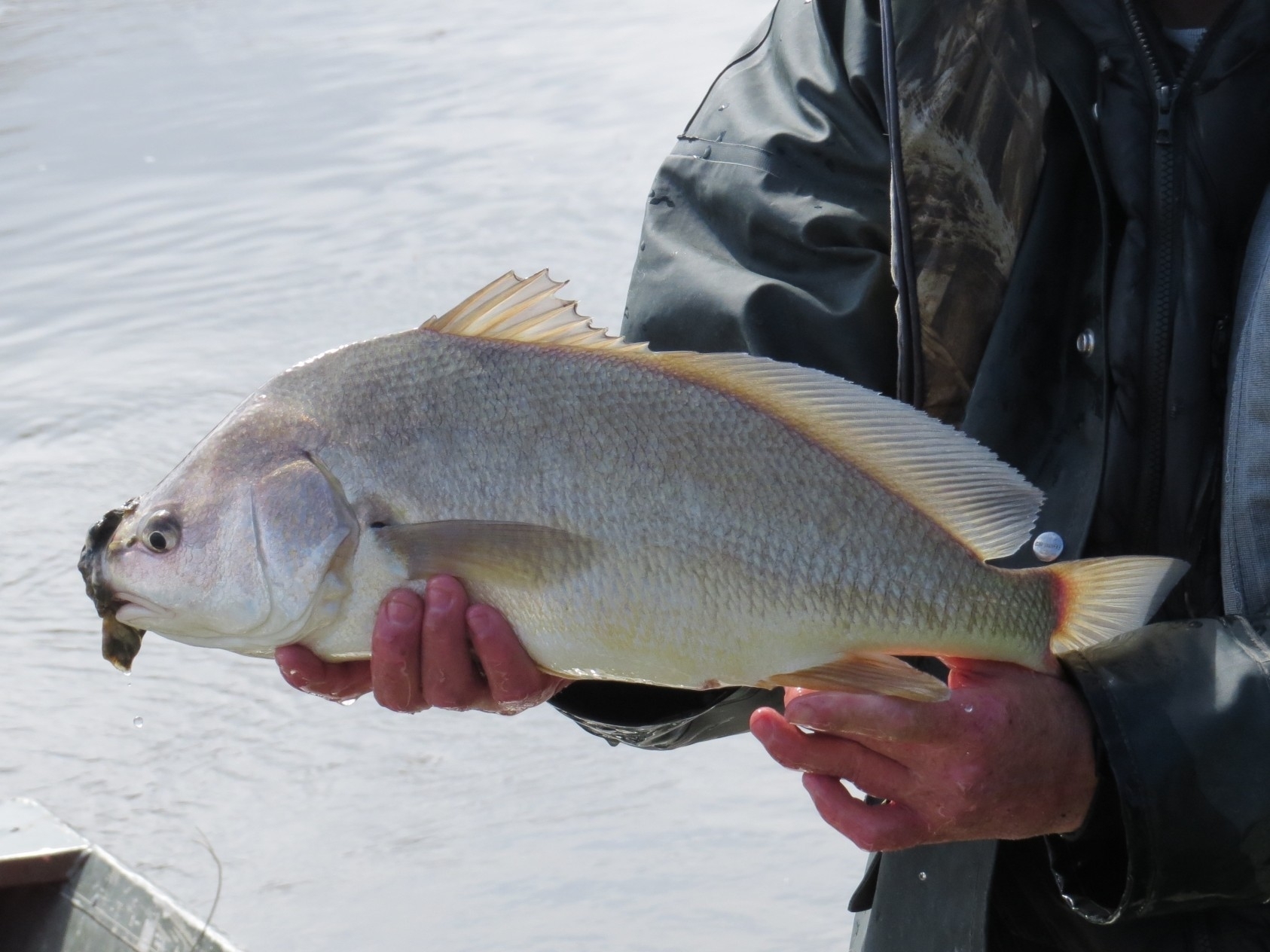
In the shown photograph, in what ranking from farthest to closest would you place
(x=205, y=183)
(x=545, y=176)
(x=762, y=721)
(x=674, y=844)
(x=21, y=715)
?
(x=205, y=183)
(x=545, y=176)
(x=21, y=715)
(x=674, y=844)
(x=762, y=721)

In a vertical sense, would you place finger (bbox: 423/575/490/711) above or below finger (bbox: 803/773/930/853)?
above

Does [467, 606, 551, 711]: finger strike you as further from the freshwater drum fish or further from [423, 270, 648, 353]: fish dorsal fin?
[423, 270, 648, 353]: fish dorsal fin

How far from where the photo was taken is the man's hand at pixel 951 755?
3.61 feet

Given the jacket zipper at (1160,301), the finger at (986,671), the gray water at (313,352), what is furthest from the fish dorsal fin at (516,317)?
the gray water at (313,352)

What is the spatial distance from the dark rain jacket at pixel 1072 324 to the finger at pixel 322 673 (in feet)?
0.86

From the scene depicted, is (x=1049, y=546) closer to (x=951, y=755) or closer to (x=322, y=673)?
(x=951, y=755)

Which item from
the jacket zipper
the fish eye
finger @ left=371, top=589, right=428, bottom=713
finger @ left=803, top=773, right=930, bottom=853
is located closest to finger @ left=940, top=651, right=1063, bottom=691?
finger @ left=803, top=773, right=930, bottom=853

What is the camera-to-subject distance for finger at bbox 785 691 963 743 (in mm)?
1090

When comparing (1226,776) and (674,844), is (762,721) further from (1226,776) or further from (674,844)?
(674,844)

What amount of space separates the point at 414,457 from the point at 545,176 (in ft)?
14.2

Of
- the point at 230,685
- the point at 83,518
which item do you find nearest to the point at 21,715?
the point at 230,685

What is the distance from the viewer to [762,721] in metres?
1.13

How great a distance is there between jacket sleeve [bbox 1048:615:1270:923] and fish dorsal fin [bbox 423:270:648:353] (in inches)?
21.0

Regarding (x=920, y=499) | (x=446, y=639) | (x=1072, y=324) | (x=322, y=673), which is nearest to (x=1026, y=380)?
(x=1072, y=324)
